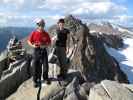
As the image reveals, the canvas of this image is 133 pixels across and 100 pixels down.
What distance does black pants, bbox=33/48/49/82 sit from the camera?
21.9 meters

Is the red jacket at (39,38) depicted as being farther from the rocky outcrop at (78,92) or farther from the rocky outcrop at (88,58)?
the rocky outcrop at (88,58)

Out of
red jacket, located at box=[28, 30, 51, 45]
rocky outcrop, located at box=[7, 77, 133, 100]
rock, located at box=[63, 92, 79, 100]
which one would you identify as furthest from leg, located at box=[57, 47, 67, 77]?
rock, located at box=[63, 92, 79, 100]

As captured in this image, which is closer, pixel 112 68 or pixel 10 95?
pixel 10 95

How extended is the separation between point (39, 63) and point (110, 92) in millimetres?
4522

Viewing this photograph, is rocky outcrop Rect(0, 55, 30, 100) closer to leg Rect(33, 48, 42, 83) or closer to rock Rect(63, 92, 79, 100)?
leg Rect(33, 48, 42, 83)

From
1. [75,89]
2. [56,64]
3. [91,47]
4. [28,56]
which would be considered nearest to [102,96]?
[75,89]

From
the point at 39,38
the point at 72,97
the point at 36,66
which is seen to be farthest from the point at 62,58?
the point at 72,97

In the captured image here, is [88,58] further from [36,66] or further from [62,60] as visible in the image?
[36,66]

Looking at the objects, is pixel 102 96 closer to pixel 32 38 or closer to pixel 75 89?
pixel 75 89

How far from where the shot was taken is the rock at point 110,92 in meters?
19.7

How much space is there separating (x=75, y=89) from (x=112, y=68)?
4038 inches

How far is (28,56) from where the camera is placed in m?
27.5

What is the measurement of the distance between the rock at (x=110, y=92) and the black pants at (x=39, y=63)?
310 cm

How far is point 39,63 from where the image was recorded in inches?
874
